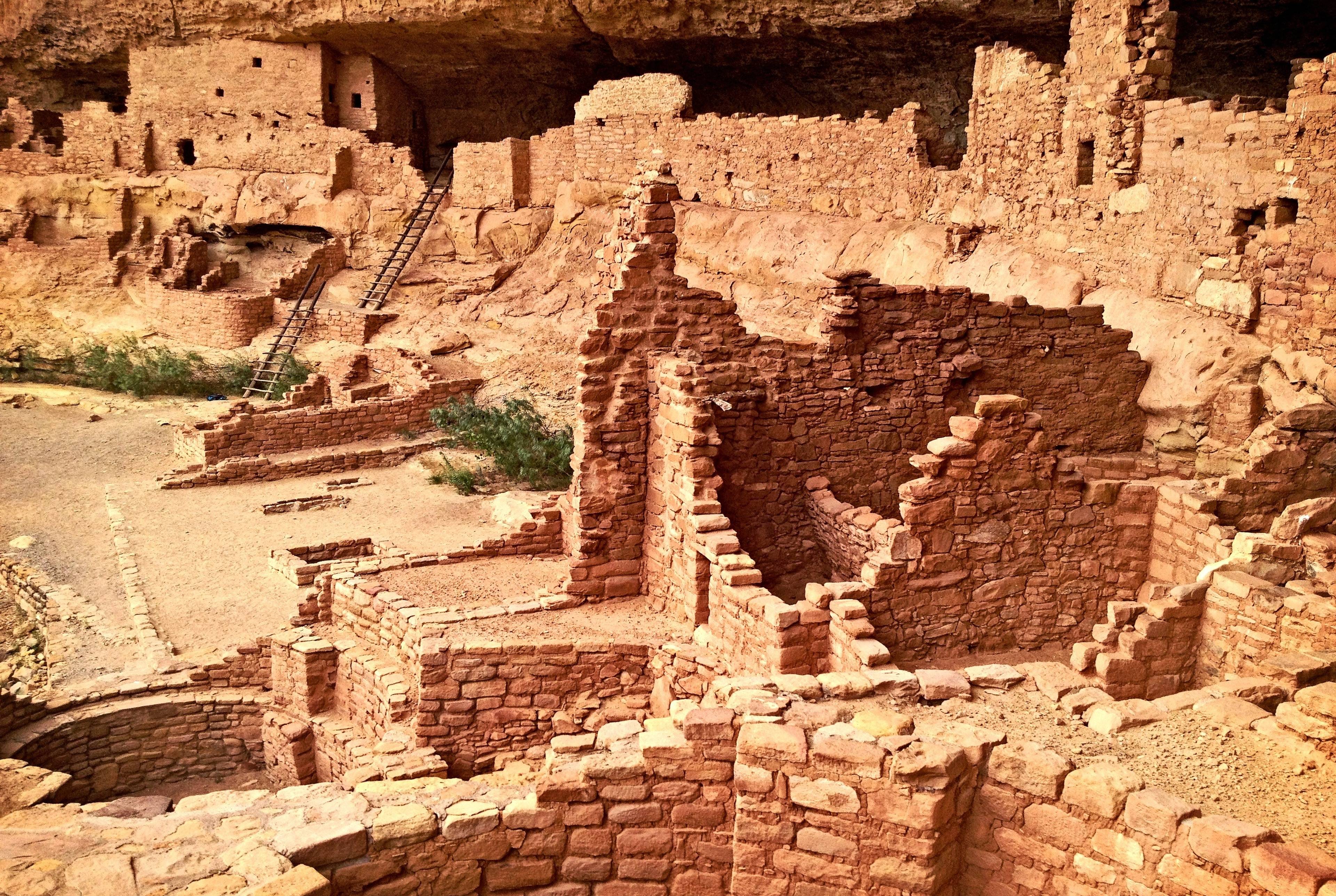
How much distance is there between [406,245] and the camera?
20.2 metres

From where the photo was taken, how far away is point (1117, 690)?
568 centimetres

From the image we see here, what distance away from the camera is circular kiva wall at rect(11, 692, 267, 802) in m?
7.94

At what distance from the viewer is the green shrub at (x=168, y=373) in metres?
18.0

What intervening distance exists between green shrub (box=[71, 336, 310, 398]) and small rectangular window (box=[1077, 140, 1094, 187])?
38.0 ft

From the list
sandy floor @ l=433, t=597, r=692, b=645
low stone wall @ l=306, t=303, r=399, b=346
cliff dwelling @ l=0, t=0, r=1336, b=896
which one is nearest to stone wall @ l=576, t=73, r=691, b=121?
cliff dwelling @ l=0, t=0, r=1336, b=896

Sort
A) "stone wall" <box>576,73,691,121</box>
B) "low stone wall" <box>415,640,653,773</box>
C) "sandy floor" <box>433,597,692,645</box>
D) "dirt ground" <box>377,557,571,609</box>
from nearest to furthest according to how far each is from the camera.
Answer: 1. "low stone wall" <box>415,640,653,773</box>
2. "sandy floor" <box>433,597,692,645</box>
3. "dirt ground" <box>377,557,571,609</box>
4. "stone wall" <box>576,73,691,121</box>

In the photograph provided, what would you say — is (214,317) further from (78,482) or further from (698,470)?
(698,470)

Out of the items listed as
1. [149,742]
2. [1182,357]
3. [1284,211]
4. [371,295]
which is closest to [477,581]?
[149,742]

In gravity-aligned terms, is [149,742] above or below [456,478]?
below

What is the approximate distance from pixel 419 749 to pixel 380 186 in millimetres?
15648

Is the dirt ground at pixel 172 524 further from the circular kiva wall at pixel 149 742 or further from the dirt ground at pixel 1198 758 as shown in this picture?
the dirt ground at pixel 1198 758

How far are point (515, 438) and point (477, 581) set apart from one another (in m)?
5.91

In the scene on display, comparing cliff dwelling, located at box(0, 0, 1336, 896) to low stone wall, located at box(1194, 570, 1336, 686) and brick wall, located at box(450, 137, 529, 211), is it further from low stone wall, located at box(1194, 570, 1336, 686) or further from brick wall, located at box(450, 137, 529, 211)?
brick wall, located at box(450, 137, 529, 211)

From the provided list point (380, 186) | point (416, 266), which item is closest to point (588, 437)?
point (416, 266)
